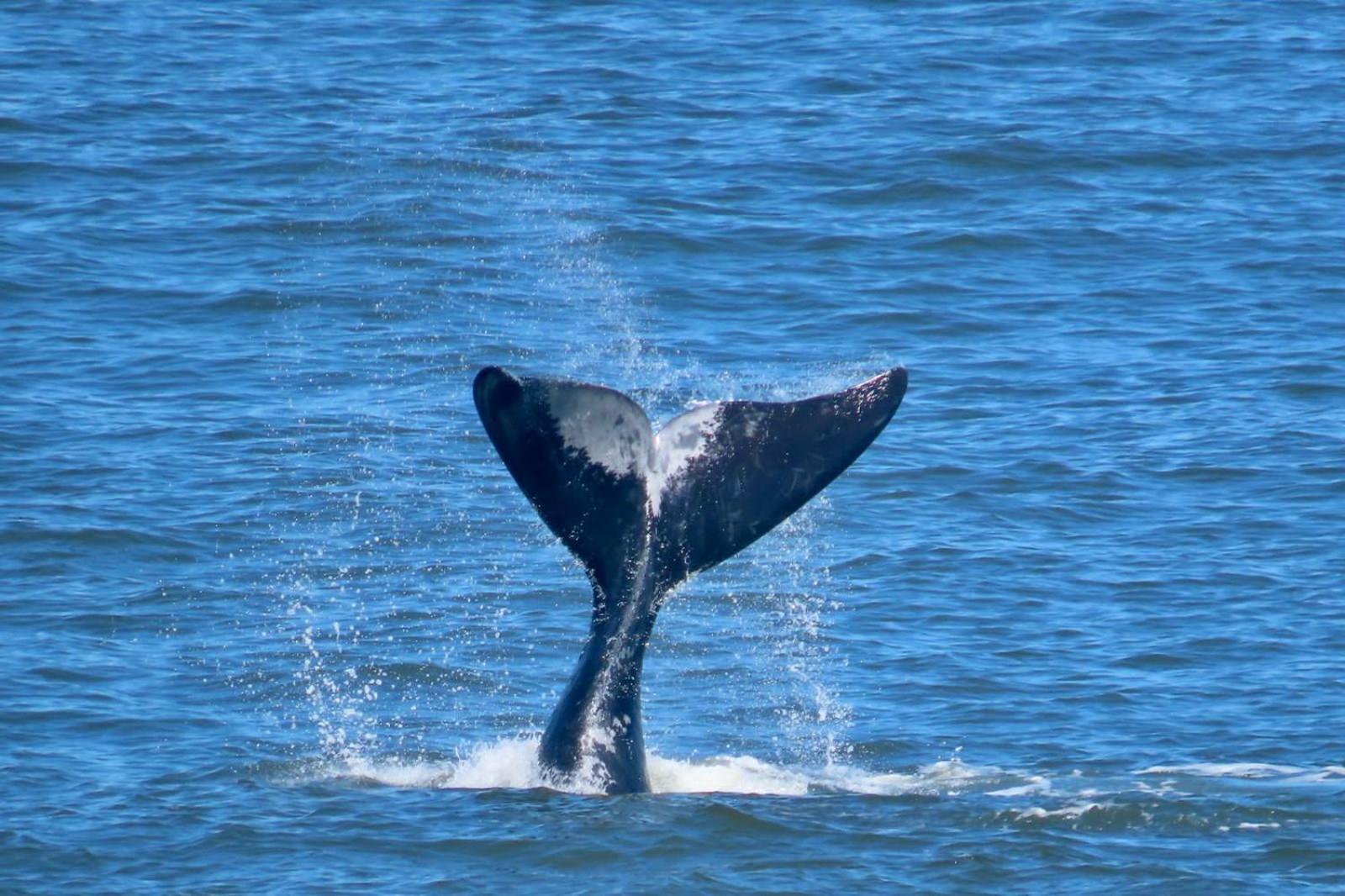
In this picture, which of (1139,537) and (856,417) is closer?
(856,417)

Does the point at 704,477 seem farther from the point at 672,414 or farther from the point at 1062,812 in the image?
the point at 672,414

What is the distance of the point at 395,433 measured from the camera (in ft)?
53.9

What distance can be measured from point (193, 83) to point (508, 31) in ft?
14.4

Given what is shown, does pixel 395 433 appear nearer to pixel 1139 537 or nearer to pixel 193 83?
pixel 1139 537

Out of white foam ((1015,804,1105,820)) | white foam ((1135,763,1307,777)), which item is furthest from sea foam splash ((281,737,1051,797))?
white foam ((1135,763,1307,777))

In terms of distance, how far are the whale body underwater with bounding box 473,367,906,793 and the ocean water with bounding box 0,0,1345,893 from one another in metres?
0.44

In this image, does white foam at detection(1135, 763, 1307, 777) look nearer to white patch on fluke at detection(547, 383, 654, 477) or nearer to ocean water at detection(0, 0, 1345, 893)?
ocean water at detection(0, 0, 1345, 893)

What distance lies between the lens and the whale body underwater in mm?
8820

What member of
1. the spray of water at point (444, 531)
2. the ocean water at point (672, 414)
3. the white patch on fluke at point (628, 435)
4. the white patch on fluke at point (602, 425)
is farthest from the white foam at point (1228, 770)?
the white patch on fluke at point (602, 425)

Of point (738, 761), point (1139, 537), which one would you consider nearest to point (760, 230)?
point (1139, 537)

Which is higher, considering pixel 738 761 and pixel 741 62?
pixel 741 62

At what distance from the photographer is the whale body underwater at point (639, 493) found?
28.9 ft

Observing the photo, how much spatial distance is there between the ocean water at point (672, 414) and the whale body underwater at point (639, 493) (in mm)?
437

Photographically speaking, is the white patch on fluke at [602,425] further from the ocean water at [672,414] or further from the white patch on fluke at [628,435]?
the ocean water at [672,414]
